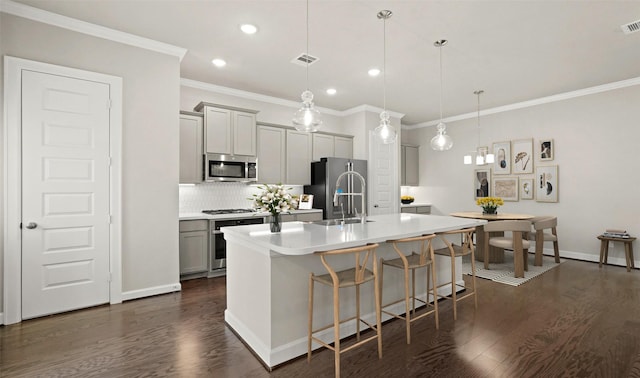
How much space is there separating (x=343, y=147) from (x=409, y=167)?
2325mm

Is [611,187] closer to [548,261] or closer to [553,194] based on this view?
[553,194]

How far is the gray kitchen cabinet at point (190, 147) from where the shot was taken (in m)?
4.43

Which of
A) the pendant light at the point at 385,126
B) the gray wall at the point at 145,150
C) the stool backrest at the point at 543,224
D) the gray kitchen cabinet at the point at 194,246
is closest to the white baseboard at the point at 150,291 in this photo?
the gray wall at the point at 145,150

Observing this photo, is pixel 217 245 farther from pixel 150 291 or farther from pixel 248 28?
pixel 248 28

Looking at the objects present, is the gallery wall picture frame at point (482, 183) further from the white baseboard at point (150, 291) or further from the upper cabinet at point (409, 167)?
the white baseboard at point (150, 291)

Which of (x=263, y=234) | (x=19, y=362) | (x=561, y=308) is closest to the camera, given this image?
(x=19, y=362)

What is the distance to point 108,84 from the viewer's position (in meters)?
3.33

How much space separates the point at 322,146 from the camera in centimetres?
599

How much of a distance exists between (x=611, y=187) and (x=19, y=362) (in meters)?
7.56

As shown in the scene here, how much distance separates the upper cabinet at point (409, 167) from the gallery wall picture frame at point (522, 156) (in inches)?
88.2

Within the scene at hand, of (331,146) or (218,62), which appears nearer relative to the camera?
(218,62)

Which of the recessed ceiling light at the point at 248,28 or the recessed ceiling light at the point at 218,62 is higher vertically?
the recessed ceiling light at the point at 218,62

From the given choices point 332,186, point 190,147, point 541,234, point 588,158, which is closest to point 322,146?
point 332,186

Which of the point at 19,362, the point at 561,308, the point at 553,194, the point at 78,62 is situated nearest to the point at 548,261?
the point at 553,194
